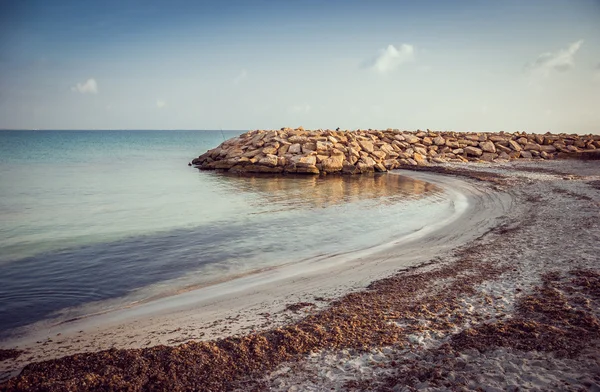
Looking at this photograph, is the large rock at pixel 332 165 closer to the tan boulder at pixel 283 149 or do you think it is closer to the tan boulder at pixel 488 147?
the tan boulder at pixel 283 149

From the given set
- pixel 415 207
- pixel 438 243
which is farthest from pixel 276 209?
pixel 438 243

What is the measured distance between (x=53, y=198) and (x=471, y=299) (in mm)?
20887

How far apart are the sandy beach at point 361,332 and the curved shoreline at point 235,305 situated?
0.03 m

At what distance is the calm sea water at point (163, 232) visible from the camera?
7.95 metres

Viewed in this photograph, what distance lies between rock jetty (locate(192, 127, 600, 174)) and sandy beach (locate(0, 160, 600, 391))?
21931 mm

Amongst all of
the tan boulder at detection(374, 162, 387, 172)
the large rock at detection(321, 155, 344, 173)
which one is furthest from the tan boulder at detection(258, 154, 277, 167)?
the tan boulder at detection(374, 162, 387, 172)

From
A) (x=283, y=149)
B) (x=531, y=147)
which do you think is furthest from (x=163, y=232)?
(x=531, y=147)

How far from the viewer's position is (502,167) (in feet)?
101

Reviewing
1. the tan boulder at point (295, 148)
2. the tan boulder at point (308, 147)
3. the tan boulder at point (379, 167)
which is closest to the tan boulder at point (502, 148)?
the tan boulder at point (379, 167)

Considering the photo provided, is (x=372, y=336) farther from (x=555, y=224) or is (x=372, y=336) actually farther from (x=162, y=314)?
(x=555, y=224)

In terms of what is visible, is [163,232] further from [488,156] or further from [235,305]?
[488,156]

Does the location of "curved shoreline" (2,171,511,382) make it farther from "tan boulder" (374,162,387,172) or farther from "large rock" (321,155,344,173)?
"tan boulder" (374,162,387,172)

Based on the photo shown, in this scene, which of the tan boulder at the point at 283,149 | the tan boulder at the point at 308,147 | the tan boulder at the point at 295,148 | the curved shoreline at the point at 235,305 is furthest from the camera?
the tan boulder at the point at 283,149

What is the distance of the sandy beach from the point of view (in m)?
4.40
